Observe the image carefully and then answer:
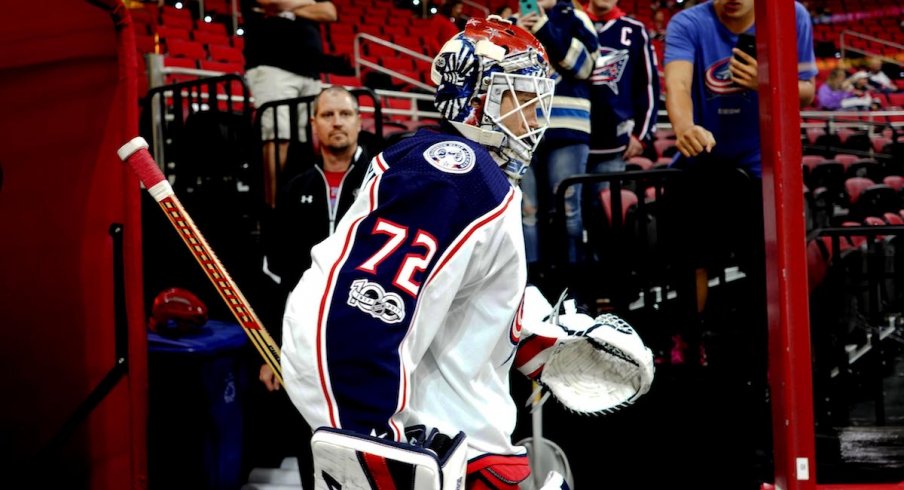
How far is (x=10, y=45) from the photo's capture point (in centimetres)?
324

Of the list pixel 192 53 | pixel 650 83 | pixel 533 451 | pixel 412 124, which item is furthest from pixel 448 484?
pixel 192 53

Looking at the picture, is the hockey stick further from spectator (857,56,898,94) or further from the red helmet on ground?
spectator (857,56,898,94)

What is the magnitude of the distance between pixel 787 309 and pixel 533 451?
205 centimetres

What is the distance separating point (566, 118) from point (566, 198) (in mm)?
379

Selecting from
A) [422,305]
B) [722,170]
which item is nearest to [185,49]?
[722,170]

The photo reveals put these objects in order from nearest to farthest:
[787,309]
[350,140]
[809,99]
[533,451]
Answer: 1. [787,309]
2. [809,99]
3. [533,451]
4. [350,140]

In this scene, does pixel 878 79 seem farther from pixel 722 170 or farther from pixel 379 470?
pixel 379 470

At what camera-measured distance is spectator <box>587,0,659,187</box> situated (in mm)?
4836

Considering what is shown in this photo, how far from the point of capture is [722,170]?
11.9 feet

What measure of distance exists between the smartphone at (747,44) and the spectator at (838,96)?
1020 centimetres

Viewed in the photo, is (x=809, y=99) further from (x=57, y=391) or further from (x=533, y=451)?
(x=57, y=391)

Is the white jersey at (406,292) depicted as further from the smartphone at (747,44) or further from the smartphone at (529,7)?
the smartphone at (529,7)

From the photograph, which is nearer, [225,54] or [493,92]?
[493,92]

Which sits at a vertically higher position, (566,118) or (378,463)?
(566,118)
